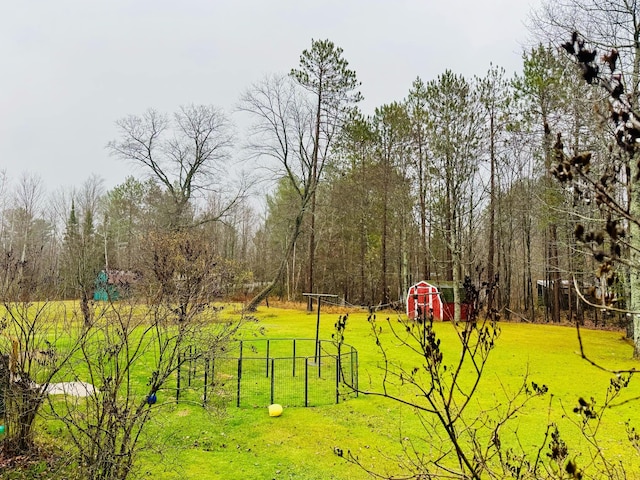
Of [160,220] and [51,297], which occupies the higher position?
[160,220]

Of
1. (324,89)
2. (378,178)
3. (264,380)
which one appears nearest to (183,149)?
(324,89)

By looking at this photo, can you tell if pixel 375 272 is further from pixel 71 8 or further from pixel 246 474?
pixel 246 474

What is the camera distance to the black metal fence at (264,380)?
6.51 m

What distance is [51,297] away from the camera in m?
5.62

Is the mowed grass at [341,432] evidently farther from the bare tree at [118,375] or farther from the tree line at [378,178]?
the tree line at [378,178]

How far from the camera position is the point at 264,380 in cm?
835

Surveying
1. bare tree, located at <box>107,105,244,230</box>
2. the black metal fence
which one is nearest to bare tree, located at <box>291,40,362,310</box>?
bare tree, located at <box>107,105,244,230</box>

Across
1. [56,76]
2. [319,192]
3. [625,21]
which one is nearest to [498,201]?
[319,192]

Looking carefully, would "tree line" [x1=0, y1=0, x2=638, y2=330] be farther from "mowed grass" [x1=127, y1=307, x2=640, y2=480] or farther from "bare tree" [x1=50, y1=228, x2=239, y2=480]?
"bare tree" [x1=50, y1=228, x2=239, y2=480]

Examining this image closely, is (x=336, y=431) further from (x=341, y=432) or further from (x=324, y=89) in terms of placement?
(x=324, y=89)

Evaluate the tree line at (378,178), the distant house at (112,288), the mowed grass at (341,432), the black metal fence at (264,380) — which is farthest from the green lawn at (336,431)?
the tree line at (378,178)

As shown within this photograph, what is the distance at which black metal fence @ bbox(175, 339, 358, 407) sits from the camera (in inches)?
256

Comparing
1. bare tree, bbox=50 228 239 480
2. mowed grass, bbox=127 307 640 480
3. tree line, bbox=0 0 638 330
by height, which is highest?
tree line, bbox=0 0 638 330

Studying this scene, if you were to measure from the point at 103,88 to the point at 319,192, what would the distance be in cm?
1507
